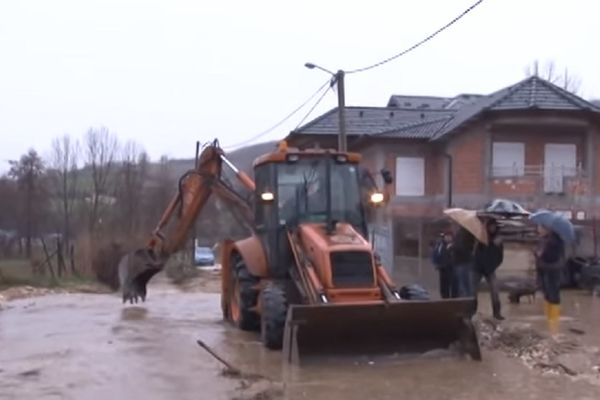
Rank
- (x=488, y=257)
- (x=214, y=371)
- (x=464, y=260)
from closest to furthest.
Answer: (x=214, y=371) < (x=488, y=257) < (x=464, y=260)

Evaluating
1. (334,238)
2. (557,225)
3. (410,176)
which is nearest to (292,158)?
(334,238)

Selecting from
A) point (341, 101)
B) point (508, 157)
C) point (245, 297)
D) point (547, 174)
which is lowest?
point (245, 297)

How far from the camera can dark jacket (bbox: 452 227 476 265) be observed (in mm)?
17688

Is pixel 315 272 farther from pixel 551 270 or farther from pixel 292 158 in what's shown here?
pixel 551 270

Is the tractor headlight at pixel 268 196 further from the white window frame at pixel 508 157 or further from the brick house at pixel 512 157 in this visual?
the white window frame at pixel 508 157

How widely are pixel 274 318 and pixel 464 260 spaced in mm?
4752

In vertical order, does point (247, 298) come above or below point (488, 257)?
below

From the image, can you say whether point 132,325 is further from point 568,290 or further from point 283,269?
point 568,290

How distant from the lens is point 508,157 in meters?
35.4

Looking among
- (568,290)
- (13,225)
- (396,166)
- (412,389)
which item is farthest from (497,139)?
(13,225)

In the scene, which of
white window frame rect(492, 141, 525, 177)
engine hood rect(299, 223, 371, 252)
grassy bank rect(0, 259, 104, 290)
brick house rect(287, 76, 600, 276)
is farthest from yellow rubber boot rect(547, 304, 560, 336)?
grassy bank rect(0, 259, 104, 290)

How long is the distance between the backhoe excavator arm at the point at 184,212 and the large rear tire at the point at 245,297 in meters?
1.42

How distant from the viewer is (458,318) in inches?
531

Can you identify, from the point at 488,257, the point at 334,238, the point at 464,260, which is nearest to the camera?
the point at 334,238
